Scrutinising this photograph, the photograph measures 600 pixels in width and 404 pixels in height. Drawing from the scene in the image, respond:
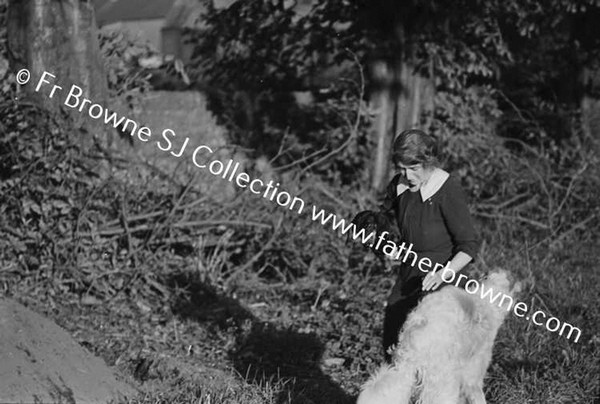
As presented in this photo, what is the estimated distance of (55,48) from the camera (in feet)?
30.2

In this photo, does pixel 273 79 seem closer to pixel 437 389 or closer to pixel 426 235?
pixel 426 235

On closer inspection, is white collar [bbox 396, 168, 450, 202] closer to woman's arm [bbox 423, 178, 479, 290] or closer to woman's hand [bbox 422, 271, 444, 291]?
woman's arm [bbox 423, 178, 479, 290]

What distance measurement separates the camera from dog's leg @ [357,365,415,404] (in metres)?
4.74

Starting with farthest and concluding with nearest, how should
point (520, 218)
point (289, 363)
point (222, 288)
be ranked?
point (520, 218) < point (222, 288) < point (289, 363)

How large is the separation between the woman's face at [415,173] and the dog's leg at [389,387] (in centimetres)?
108

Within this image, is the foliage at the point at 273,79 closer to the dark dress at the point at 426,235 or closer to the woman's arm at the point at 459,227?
the dark dress at the point at 426,235

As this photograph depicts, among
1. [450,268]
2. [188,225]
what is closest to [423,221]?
[450,268]

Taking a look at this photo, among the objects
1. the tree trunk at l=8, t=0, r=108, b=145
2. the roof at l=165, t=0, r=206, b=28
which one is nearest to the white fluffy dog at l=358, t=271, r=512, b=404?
the tree trunk at l=8, t=0, r=108, b=145

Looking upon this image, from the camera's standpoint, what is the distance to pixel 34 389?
5.22m

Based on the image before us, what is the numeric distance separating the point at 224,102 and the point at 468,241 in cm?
823

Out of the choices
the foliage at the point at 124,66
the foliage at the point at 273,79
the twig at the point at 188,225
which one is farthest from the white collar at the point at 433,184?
the foliage at the point at 273,79

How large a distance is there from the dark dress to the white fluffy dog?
31 cm

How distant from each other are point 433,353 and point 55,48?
18.8 ft

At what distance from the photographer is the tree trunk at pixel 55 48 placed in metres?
9.04
